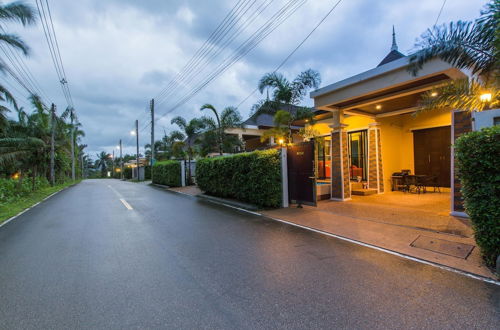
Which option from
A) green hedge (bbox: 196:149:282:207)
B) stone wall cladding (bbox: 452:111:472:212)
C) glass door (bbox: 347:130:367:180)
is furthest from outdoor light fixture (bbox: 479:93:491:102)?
glass door (bbox: 347:130:367:180)

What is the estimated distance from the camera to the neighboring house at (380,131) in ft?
25.3

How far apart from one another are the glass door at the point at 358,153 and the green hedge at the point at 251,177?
17.4ft

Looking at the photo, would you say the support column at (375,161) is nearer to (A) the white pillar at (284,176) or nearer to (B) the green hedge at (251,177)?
(A) the white pillar at (284,176)

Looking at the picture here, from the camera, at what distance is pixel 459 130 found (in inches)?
242

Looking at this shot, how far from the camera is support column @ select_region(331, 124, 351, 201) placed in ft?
30.9

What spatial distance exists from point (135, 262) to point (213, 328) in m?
2.18

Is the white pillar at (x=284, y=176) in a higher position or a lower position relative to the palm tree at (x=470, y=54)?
lower

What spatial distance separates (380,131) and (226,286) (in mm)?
10523

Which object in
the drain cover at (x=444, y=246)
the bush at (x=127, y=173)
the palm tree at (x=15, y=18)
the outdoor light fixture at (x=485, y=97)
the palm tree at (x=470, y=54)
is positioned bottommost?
the drain cover at (x=444, y=246)

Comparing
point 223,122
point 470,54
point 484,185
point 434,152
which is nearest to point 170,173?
point 223,122

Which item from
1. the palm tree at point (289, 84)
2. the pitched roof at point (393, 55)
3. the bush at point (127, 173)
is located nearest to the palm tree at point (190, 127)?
the palm tree at point (289, 84)

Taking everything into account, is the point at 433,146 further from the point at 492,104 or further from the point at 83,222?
the point at 83,222

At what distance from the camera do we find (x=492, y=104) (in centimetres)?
548

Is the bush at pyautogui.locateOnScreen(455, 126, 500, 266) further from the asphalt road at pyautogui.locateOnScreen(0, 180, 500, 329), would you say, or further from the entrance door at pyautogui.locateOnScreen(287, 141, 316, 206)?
the entrance door at pyautogui.locateOnScreen(287, 141, 316, 206)
